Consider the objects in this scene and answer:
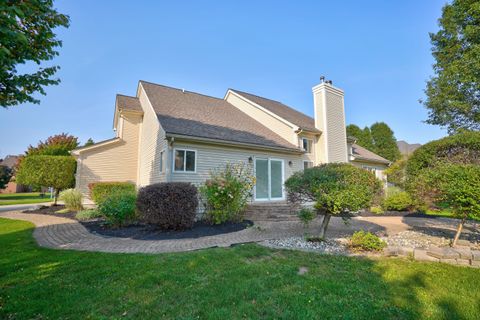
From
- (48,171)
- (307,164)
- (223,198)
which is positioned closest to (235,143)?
(223,198)

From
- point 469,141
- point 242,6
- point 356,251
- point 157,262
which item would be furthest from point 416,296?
point 242,6

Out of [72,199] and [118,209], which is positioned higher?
[72,199]

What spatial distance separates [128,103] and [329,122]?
13266 millimetres

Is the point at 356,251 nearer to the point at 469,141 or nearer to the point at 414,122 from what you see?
the point at 469,141

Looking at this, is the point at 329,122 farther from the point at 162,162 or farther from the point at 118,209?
the point at 118,209

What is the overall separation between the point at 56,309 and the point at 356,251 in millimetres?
5493

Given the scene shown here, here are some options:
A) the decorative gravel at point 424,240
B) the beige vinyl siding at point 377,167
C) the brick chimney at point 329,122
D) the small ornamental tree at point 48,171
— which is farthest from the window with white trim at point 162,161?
the beige vinyl siding at point 377,167

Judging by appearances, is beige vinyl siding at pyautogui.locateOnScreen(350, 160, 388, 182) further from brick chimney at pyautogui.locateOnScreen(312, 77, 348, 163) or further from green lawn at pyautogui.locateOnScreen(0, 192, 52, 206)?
green lawn at pyautogui.locateOnScreen(0, 192, 52, 206)

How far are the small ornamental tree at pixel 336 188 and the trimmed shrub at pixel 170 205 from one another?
331cm

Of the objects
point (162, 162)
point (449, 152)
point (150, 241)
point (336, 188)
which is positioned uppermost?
point (162, 162)

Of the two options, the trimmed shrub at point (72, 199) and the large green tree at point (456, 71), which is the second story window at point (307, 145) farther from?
the trimmed shrub at point (72, 199)

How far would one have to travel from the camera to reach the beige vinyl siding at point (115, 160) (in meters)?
12.9

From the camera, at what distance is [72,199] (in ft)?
39.2

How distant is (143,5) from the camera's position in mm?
9562
